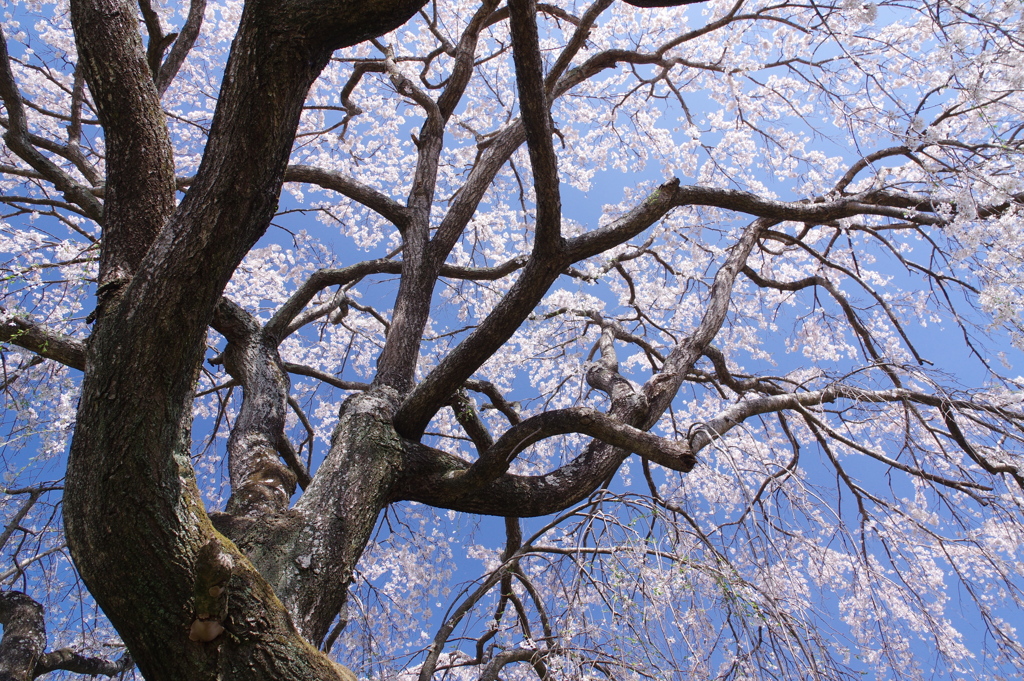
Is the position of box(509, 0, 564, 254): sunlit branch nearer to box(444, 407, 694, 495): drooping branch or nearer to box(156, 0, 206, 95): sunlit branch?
box(444, 407, 694, 495): drooping branch

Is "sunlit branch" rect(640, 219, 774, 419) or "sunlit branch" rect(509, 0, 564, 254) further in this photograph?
"sunlit branch" rect(640, 219, 774, 419)

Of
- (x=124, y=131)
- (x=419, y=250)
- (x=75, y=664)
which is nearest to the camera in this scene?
(x=124, y=131)

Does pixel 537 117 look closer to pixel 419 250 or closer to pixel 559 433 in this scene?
pixel 559 433

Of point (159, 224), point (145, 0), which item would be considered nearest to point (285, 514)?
point (159, 224)

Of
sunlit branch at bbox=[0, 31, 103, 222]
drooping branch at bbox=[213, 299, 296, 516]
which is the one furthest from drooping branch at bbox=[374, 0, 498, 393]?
sunlit branch at bbox=[0, 31, 103, 222]

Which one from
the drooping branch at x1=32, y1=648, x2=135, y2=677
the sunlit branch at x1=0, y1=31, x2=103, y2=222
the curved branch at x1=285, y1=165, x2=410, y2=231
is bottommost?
the drooping branch at x1=32, y1=648, x2=135, y2=677

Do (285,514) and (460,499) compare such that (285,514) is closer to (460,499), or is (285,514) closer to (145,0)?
(460,499)

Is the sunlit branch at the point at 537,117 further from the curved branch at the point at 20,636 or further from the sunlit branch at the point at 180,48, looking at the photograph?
the curved branch at the point at 20,636

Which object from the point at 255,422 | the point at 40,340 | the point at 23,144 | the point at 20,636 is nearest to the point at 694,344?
the point at 255,422

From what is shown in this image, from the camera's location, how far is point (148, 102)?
1847 mm

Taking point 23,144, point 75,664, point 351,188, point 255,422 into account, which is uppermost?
point 351,188

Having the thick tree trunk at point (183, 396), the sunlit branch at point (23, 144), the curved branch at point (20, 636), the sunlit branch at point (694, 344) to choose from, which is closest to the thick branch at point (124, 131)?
the thick tree trunk at point (183, 396)

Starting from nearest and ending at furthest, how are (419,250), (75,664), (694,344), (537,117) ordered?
(537,117)
(694,344)
(75,664)
(419,250)

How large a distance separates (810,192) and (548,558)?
493 centimetres
